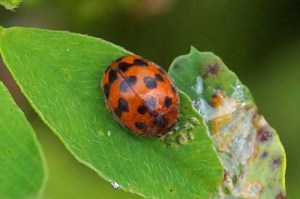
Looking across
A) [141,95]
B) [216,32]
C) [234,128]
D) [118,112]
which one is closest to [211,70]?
[234,128]

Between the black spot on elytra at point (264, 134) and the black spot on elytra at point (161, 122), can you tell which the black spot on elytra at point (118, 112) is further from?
the black spot on elytra at point (264, 134)

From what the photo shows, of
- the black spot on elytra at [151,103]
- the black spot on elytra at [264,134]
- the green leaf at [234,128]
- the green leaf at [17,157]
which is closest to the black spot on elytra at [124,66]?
the black spot on elytra at [151,103]

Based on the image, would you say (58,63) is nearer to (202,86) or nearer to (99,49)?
(99,49)

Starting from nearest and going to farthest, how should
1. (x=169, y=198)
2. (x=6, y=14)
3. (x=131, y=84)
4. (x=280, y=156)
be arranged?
1. (x=169, y=198)
2. (x=131, y=84)
3. (x=280, y=156)
4. (x=6, y=14)

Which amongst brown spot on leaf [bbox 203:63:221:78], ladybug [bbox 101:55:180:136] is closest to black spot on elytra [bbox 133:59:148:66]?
ladybug [bbox 101:55:180:136]

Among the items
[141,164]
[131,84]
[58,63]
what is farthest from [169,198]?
[58,63]

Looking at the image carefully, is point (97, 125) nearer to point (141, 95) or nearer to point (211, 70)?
point (141, 95)
